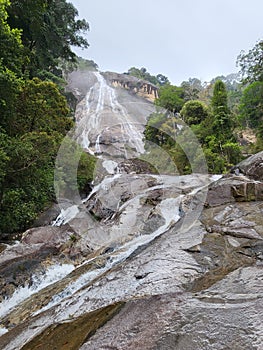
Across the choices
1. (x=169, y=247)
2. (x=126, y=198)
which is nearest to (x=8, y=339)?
(x=169, y=247)

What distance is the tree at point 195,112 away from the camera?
73.0 ft

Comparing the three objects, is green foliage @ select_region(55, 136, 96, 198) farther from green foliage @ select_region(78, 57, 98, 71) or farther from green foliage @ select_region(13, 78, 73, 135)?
green foliage @ select_region(78, 57, 98, 71)

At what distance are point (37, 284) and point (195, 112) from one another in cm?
1959

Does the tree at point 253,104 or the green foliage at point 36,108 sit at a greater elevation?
the tree at point 253,104

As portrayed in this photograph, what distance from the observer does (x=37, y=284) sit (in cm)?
592

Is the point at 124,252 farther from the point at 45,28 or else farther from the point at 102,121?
the point at 102,121

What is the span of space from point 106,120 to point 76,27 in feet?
52.3

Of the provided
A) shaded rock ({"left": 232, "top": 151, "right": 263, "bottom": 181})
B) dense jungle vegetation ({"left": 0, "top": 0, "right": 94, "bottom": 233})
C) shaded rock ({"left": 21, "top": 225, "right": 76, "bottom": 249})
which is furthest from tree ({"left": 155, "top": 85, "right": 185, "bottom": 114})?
shaded rock ({"left": 21, "top": 225, "right": 76, "bottom": 249})

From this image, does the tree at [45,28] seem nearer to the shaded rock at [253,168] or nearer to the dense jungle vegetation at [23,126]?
the dense jungle vegetation at [23,126]

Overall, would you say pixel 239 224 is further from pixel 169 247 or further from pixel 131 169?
pixel 131 169

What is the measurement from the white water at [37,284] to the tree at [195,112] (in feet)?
60.1

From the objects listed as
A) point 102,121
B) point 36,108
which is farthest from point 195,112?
point 36,108

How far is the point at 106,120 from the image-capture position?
33.8 metres

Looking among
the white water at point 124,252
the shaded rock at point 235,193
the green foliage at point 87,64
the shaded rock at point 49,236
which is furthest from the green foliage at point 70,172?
the green foliage at point 87,64
